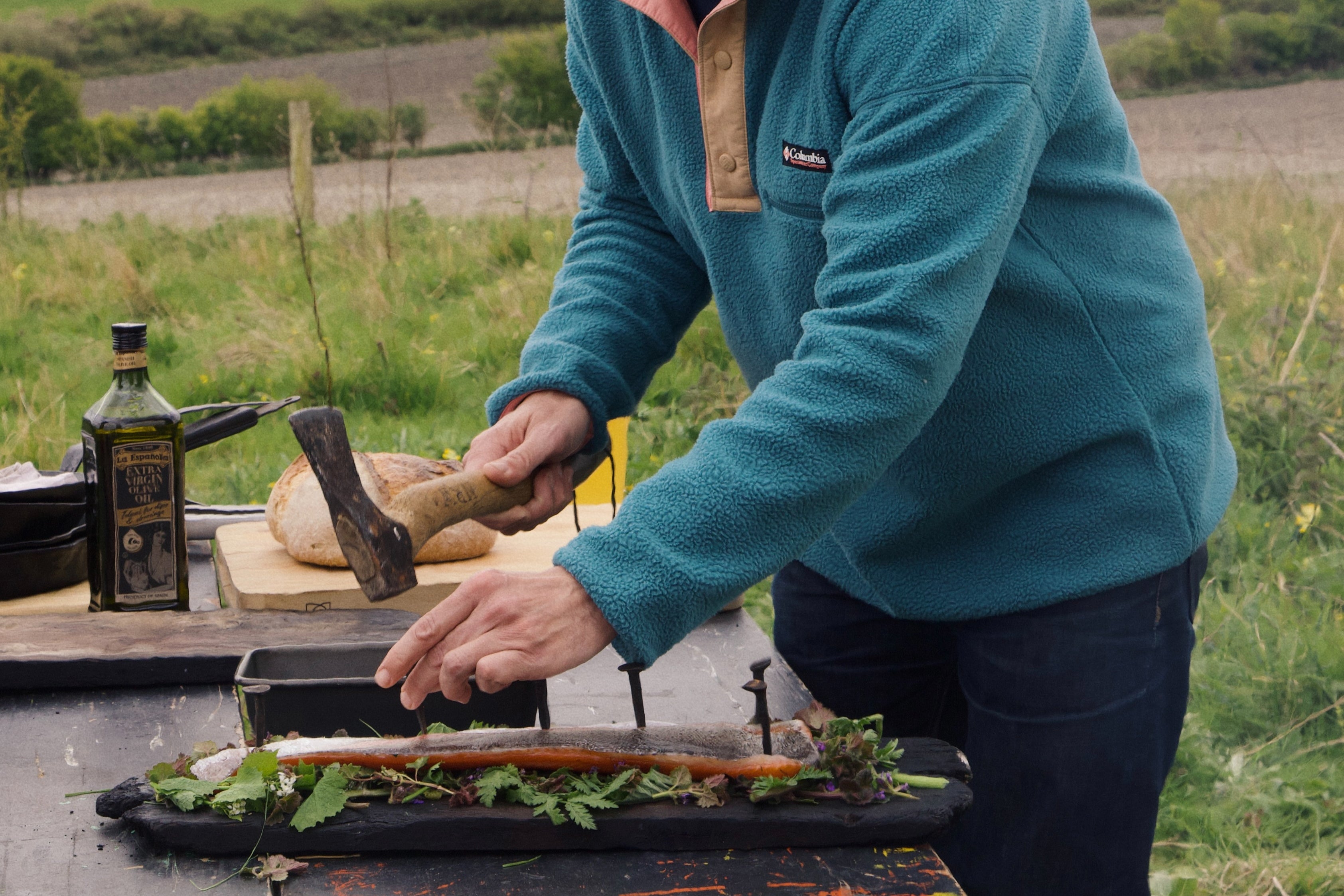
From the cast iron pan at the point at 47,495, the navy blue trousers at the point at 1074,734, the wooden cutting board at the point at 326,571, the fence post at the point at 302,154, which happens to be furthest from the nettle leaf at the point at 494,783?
the fence post at the point at 302,154

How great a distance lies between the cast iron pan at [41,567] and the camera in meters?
1.67

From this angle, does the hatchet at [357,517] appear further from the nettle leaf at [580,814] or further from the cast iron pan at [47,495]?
the cast iron pan at [47,495]

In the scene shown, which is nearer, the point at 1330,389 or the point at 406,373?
the point at 1330,389

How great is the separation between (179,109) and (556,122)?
312 inches

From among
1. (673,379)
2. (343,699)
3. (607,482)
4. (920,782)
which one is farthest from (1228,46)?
(343,699)

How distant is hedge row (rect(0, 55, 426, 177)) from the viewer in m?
12.4

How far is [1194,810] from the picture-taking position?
102 inches

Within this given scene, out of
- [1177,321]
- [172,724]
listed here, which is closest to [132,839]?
[172,724]

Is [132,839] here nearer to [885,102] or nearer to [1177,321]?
[885,102]

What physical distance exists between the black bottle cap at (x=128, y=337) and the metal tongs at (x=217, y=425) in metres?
0.19

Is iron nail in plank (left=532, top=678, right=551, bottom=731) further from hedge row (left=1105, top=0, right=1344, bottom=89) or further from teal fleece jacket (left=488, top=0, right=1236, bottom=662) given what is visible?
hedge row (left=1105, top=0, right=1344, bottom=89)

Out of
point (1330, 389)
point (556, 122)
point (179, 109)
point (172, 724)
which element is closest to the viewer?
point (172, 724)

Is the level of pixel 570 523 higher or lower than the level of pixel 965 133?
lower

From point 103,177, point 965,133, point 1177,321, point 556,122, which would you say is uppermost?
point 965,133
